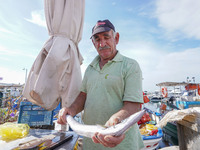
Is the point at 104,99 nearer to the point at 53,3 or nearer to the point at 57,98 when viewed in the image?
the point at 57,98

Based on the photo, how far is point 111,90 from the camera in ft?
5.21

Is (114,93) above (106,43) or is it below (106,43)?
below

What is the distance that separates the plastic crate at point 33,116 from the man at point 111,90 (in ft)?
5.49

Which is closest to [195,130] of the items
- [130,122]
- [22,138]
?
[130,122]

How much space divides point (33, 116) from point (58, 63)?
1696mm

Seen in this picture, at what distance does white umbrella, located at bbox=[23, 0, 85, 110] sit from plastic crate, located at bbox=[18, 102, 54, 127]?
1.86 feet

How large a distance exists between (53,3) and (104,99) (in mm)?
2972

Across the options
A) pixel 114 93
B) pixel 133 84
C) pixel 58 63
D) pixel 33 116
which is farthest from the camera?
pixel 33 116

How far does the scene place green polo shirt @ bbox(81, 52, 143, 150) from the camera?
1461mm

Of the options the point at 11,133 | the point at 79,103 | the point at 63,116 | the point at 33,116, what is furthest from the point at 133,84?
the point at 33,116

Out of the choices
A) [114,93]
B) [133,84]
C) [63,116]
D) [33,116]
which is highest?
[133,84]

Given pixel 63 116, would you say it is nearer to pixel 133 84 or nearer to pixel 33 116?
pixel 133 84

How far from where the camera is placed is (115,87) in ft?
5.13

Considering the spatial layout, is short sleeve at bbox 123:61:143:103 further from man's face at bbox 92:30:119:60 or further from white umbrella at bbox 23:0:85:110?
white umbrella at bbox 23:0:85:110
